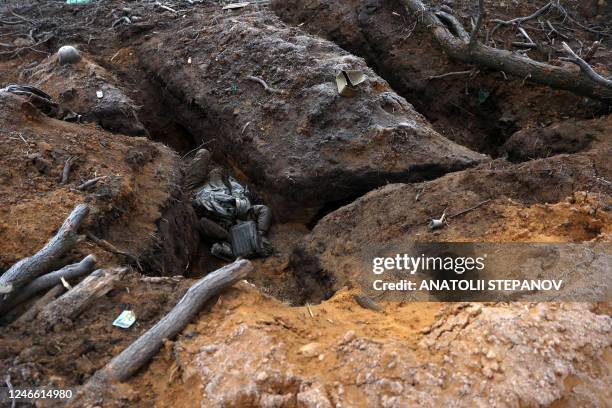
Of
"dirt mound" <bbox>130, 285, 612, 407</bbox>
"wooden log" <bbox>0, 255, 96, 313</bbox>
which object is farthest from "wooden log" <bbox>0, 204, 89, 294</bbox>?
"dirt mound" <bbox>130, 285, 612, 407</bbox>

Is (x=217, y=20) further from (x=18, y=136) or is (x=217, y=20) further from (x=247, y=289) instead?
(x=247, y=289)

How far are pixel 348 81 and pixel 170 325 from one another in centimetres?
314

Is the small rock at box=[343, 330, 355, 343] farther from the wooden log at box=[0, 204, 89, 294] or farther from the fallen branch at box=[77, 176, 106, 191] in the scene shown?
the fallen branch at box=[77, 176, 106, 191]

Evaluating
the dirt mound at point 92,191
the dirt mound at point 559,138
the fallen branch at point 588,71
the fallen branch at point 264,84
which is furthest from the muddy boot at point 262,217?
the fallen branch at point 588,71

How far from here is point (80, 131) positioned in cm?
454

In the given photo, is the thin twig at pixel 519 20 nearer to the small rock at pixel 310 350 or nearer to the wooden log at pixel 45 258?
the small rock at pixel 310 350

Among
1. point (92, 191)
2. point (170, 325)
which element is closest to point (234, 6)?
point (92, 191)

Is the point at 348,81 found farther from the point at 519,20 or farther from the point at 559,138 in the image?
the point at 519,20

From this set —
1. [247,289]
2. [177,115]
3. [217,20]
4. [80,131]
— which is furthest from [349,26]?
[247,289]

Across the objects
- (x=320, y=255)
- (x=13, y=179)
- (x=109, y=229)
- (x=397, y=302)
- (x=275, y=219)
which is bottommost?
(x=275, y=219)

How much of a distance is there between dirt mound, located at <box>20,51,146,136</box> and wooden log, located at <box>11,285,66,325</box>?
102 inches

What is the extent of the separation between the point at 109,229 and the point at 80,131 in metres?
1.23

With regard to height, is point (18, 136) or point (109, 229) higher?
point (18, 136)

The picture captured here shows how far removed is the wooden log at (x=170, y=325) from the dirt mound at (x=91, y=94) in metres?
2.92
